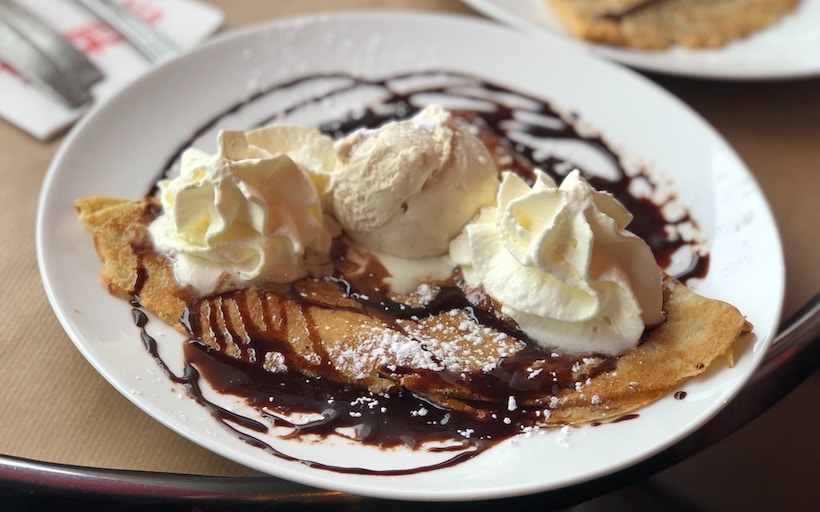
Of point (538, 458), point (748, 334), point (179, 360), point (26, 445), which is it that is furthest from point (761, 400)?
point (26, 445)

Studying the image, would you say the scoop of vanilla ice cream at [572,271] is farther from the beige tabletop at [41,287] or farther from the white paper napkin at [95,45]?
the white paper napkin at [95,45]

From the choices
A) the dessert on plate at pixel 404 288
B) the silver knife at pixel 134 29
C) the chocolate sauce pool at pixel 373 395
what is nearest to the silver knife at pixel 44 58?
the silver knife at pixel 134 29

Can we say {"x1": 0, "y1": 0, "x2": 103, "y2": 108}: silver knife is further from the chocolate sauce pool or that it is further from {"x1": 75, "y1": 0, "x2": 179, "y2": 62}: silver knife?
the chocolate sauce pool

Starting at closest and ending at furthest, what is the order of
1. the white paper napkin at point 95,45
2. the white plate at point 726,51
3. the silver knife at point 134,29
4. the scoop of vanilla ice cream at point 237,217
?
the scoop of vanilla ice cream at point 237,217 < the white paper napkin at point 95,45 < the white plate at point 726,51 < the silver knife at point 134,29

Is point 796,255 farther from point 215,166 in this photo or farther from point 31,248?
point 31,248

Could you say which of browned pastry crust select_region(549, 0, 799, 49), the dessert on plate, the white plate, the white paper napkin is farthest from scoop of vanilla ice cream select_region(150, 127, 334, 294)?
browned pastry crust select_region(549, 0, 799, 49)

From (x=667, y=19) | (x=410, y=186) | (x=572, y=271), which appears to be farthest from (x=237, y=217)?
(x=667, y=19)

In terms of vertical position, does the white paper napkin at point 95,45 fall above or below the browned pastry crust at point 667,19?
below
